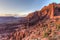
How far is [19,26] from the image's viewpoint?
10.9 meters

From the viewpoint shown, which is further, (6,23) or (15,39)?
(6,23)

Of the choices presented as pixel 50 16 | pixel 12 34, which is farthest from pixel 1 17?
pixel 50 16

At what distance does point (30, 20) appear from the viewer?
11992 millimetres

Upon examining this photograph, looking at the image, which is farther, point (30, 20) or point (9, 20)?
point (30, 20)

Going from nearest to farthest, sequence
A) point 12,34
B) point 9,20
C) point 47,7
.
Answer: point 12,34 < point 9,20 < point 47,7

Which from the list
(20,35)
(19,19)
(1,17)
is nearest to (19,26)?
(19,19)

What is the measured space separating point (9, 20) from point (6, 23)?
10.7 inches

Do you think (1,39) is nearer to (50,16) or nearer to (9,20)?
(9,20)

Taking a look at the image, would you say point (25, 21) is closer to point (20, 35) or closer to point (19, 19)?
point (19, 19)

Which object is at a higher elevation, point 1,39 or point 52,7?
point 52,7

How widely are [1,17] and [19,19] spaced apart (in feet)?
3.47

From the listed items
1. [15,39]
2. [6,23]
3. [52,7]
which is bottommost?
[15,39]

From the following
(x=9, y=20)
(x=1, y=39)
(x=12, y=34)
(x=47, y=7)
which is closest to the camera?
(x=1, y=39)

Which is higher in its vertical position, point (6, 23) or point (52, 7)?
point (52, 7)
